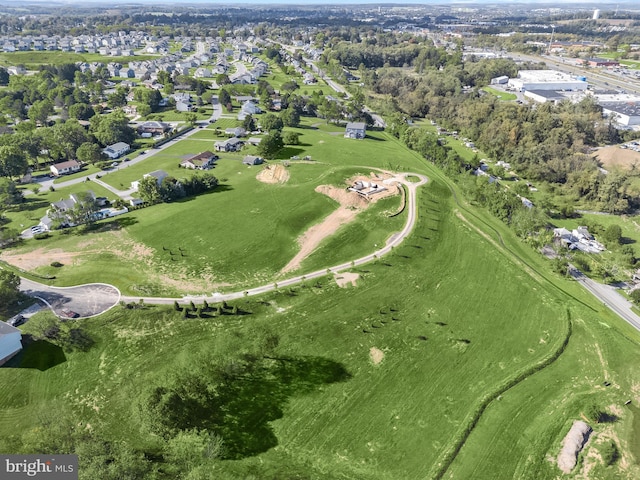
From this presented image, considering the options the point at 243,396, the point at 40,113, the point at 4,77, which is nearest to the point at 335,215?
the point at 243,396

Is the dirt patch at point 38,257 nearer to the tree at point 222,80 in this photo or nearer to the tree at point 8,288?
the tree at point 8,288

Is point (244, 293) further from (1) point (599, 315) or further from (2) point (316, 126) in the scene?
(2) point (316, 126)

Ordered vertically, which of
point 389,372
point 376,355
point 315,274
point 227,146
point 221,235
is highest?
point 227,146

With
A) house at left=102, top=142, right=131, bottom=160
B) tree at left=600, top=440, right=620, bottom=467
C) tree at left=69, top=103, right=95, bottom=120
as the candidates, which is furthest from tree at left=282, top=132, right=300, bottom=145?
tree at left=600, top=440, right=620, bottom=467

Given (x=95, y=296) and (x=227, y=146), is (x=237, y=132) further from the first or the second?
(x=95, y=296)

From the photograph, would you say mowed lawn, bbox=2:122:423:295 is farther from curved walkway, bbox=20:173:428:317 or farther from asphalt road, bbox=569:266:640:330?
asphalt road, bbox=569:266:640:330

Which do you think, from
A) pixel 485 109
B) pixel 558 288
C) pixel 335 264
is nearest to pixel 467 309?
pixel 558 288
